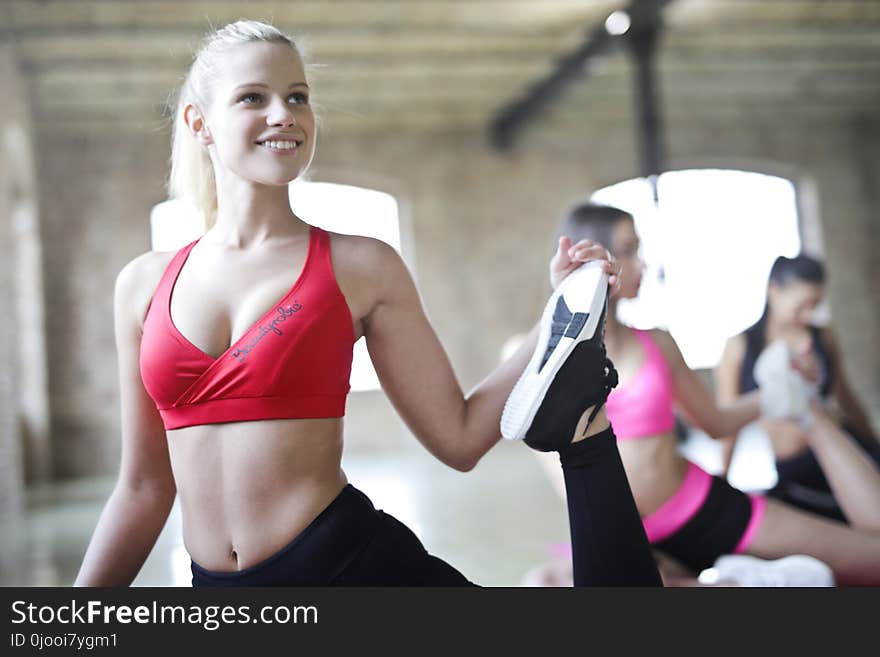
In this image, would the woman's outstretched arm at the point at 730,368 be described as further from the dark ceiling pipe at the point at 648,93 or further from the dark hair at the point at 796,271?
the dark ceiling pipe at the point at 648,93

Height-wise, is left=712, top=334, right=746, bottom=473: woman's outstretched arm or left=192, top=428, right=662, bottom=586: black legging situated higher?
left=712, top=334, right=746, bottom=473: woman's outstretched arm

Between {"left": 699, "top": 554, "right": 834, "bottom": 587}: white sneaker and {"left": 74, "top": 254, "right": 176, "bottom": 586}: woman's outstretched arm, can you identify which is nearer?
{"left": 74, "top": 254, "right": 176, "bottom": 586}: woman's outstretched arm

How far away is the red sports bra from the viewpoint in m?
0.99

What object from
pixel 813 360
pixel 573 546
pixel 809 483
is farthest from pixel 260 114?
pixel 809 483

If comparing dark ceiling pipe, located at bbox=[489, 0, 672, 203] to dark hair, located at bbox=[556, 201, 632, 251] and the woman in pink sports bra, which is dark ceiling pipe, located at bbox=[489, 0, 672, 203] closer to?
the woman in pink sports bra

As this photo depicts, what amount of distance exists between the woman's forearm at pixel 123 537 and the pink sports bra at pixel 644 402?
0.87 meters

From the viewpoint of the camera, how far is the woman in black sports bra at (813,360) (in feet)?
7.79

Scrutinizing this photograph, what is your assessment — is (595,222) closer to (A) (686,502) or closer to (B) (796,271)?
(A) (686,502)

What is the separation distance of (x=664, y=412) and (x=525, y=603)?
2.70 feet

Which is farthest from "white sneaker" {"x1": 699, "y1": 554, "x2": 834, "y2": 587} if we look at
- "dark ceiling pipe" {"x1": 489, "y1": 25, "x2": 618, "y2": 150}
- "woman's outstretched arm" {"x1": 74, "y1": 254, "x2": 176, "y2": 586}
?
"dark ceiling pipe" {"x1": 489, "y1": 25, "x2": 618, "y2": 150}

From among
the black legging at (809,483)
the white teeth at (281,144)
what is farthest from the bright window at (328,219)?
the black legging at (809,483)

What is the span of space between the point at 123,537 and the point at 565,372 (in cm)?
61

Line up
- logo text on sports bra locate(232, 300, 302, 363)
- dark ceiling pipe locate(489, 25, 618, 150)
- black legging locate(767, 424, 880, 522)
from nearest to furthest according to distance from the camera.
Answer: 1. logo text on sports bra locate(232, 300, 302, 363)
2. black legging locate(767, 424, 880, 522)
3. dark ceiling pipe locate(489, 25, 618, 150)

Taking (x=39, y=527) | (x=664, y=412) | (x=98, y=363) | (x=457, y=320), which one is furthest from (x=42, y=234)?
(x=664, y=412)
